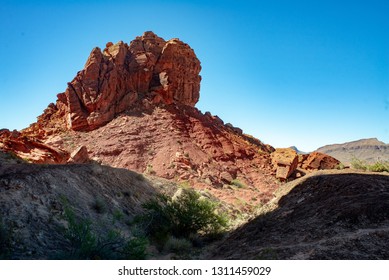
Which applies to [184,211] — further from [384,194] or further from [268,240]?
[384,194]

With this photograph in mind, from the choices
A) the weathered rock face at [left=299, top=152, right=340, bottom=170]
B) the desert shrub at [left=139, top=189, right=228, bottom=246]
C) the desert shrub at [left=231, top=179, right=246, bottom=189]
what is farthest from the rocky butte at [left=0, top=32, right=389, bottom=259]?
the desert shrub at [left=139, top=189, right=228, bottom=246]

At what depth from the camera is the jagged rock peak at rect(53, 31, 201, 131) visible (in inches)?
1757

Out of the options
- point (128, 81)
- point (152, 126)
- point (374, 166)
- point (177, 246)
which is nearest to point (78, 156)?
point (152, 126)

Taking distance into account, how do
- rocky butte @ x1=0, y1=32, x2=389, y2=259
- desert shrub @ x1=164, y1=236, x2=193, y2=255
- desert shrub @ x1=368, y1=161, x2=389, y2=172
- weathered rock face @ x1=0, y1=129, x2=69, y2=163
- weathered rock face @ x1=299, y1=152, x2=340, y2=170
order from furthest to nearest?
weathered rock face @ x1=299, y1=152, x2=340, y2=170
weathered rock face @ x1=0, y1=129, x2=69, y2=163
desert shrub @ x1=368, y1=161, x2=389, y2=172
desert shrub @ x1=164, y1=236, x2=193, y2=255
rocky butte @ x1=0, y1=32, x2=389, y2=259

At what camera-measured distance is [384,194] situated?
10383 millimetres

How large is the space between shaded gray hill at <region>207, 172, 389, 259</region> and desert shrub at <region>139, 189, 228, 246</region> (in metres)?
2.91

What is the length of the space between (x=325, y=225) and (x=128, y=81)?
42.1 metres

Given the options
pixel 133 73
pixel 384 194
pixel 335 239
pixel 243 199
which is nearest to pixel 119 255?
pixel 335 239

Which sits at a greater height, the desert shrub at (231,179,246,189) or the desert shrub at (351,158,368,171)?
the desert shrub at (351,158,368,171)

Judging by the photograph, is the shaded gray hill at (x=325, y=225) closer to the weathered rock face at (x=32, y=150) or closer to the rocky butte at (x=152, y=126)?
the rocky butte at (x=152, y=126)

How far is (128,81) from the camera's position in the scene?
47406 mm

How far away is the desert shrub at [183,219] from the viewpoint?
14383 millimetres

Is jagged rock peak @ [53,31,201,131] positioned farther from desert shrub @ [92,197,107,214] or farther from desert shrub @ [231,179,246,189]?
desert shrub @ [92,197,107,214]

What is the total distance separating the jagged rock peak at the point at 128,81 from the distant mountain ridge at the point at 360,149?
257ft
